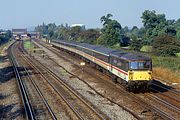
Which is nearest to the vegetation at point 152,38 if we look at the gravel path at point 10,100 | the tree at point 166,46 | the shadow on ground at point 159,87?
the tree at point 166,46

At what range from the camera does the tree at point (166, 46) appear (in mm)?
55656

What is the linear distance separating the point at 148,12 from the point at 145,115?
71.0m

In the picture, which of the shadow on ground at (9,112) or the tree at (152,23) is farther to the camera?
the tree at (152,23)

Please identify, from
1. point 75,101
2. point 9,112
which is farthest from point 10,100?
point 75,101

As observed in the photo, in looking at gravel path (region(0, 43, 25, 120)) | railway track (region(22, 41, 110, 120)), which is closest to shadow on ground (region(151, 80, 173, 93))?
railway track (region(22, 41, 110, 120))

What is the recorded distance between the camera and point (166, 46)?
5581cm

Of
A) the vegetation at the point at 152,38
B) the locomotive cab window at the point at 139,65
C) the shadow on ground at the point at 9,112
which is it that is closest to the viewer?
the shadow on ground at the point at 9,112

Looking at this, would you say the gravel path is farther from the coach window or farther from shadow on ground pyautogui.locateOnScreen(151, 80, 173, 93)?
shadow on ground pyautogui.locateOnScreen(151, 80, 173, 93)

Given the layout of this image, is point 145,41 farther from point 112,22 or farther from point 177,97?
point 177,97

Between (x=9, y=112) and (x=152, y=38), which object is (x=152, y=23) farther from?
(x=9, y=112)

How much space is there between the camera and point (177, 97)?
24.4m

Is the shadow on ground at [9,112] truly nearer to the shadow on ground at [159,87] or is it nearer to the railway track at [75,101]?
the railway track at [75,101]

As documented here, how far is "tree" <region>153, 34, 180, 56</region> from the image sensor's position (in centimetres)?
5566

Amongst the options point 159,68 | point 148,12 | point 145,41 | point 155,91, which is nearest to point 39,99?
point 155,91
